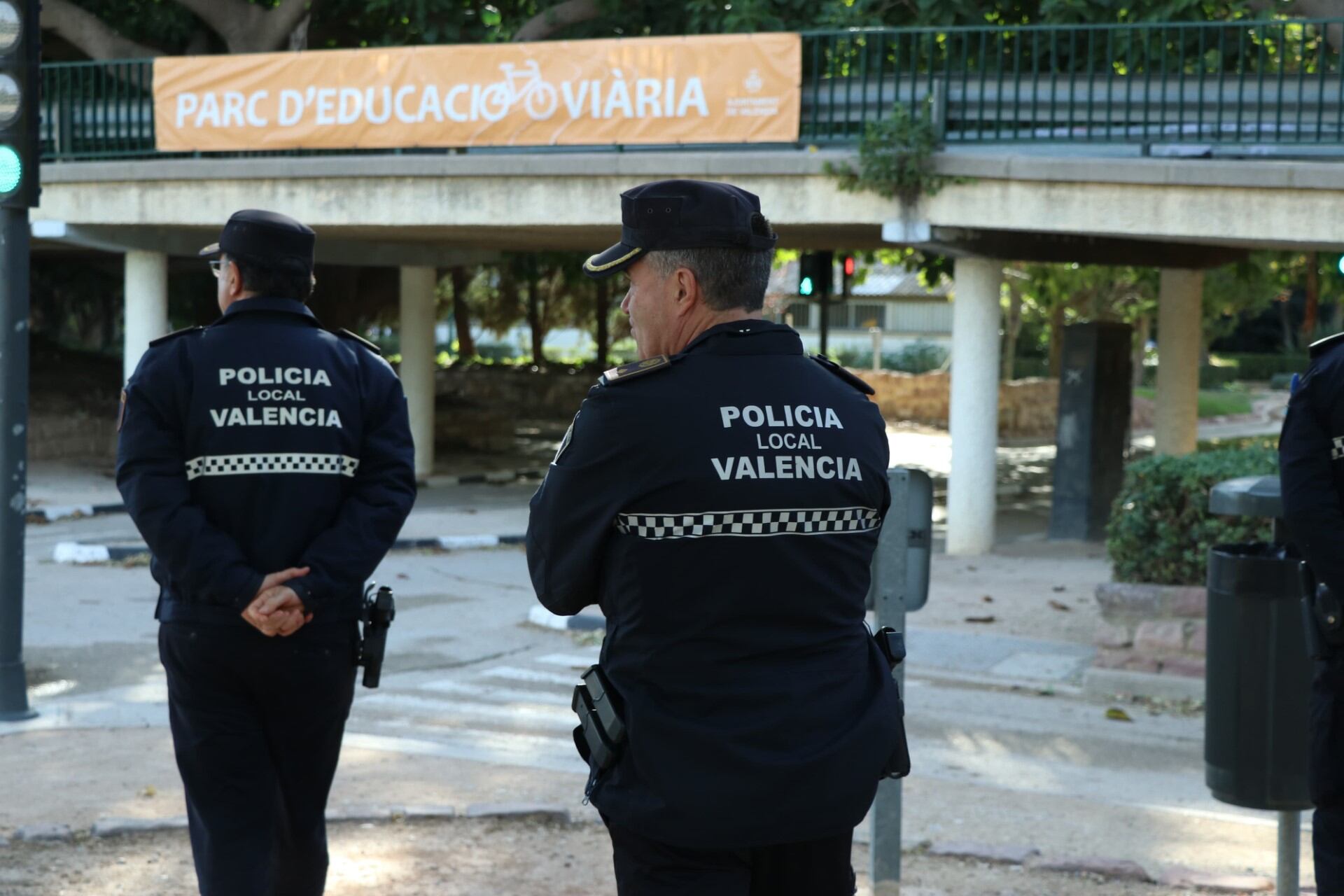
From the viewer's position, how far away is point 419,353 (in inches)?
840

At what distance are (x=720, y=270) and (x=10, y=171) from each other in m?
5.73

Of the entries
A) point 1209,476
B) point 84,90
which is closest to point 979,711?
point 1209,476

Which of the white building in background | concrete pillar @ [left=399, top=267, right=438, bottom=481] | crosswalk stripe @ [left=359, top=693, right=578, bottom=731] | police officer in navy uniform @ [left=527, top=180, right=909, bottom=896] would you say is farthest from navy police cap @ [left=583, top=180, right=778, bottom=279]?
the white building in background

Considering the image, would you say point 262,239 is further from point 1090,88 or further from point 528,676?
point 1090,88

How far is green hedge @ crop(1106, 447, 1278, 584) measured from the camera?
906 cm

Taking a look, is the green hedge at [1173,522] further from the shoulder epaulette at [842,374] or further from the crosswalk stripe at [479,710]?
the shoulder epaulette at [842,374]

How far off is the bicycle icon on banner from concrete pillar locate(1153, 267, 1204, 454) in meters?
7.71

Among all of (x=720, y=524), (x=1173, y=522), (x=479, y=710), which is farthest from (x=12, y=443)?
(x=1173, y=522)

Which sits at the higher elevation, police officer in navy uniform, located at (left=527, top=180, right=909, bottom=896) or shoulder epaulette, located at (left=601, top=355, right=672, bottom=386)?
shoulder epaulette, located at (left=601, top=355, right=672, bottom=386)

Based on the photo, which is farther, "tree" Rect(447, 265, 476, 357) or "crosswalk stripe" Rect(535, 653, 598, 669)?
"tree" Rect(447, 265, 476, 357)

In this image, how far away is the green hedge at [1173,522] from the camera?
357 inches

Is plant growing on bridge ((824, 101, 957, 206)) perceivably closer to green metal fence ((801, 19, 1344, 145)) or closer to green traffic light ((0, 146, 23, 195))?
green metal fence ((801, 19, 1344, 145))

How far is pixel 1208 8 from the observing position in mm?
17297

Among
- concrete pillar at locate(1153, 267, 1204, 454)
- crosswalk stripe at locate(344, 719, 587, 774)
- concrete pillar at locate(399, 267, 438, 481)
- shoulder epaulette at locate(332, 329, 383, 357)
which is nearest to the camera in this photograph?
shoulder epaulette at locate(332, 329, 383, 357)
